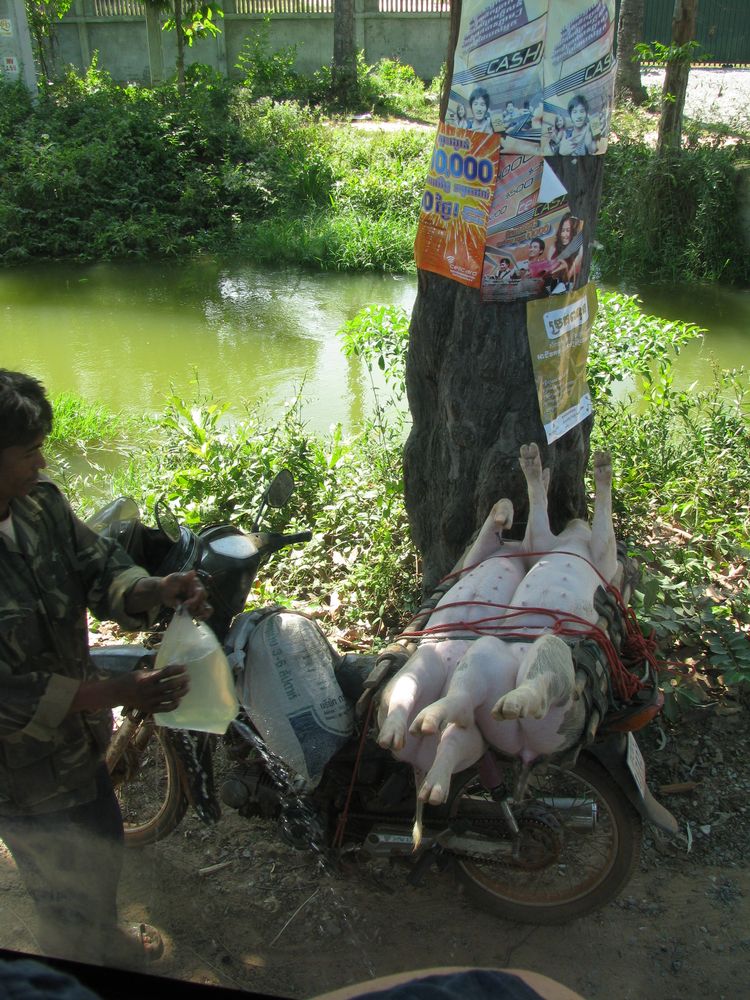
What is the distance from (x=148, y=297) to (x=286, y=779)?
841 centimetres

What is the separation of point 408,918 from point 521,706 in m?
1.07

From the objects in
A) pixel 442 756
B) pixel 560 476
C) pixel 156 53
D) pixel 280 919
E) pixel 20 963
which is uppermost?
pixel 156 53

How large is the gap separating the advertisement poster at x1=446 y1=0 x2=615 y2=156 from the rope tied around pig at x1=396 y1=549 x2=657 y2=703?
137 cm

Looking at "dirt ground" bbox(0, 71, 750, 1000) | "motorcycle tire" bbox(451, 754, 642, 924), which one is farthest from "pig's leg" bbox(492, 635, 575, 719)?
"dirt ground" bbox(0, 71, 750, 1000)

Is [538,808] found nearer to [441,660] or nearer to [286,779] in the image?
[441,660]

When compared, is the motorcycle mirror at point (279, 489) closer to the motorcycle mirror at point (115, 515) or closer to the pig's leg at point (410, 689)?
the motorcycle mirror at point (115, 515)

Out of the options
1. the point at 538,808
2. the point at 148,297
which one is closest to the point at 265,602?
the point at 538,808

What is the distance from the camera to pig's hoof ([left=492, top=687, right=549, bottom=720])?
2068 millimetres

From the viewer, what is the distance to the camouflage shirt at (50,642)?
1.99m

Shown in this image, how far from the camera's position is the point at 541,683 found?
84.7 inches

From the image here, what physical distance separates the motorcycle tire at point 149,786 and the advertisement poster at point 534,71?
223 centimetres

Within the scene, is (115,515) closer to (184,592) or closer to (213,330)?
(184,592)

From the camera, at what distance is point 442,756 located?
85.5 inches

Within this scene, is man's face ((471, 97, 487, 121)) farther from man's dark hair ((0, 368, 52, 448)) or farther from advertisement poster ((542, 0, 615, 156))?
man's dark hair ((0, 368, 52, 448))
